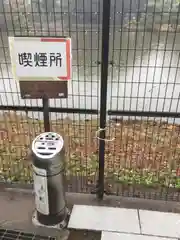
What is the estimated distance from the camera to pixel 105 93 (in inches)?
109

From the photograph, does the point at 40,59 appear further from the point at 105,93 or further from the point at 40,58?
the point at 105,93

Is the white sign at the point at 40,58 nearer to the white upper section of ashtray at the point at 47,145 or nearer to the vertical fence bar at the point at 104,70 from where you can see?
the vertical fence bar at the point at 104,70

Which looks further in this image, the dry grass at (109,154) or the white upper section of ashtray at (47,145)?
the dry grass at (109,154)

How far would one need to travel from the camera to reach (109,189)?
354cm

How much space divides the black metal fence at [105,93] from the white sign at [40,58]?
1.16 ft

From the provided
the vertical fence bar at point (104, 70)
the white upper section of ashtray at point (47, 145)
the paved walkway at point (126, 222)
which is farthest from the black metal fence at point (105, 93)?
the white upper section of ashtray at point (47, 145)

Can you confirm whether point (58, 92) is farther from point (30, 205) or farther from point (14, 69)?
point (30, 205)

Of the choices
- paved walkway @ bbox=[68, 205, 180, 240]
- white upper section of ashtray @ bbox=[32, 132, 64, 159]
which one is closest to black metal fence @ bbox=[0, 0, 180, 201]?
paved walkway @ bbox=[68, 205, 180, 240]

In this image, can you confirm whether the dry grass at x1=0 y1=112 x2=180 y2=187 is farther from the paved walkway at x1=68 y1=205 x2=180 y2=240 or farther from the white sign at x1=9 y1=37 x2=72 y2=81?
the white sign at x1=9 y1=37 x2=72 y2=81

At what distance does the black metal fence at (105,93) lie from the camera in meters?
2.68

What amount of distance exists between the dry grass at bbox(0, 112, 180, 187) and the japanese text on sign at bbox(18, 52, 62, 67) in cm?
128

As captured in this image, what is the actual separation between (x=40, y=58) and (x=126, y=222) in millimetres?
1932

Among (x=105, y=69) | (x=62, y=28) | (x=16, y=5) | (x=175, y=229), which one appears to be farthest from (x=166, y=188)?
(x=16, y=5)

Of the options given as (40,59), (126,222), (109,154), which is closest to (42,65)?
(40,59)
